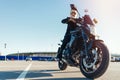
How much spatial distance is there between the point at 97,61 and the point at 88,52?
0.45m

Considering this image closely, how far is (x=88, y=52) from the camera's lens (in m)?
7.27

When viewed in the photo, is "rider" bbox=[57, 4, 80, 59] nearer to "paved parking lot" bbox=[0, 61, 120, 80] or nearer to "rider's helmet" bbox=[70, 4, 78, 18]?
"rider's helmet" bbox=[70, 4, 78, 18]

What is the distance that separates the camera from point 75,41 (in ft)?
27.9

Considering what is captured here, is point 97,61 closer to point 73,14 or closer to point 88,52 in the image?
point 88,52

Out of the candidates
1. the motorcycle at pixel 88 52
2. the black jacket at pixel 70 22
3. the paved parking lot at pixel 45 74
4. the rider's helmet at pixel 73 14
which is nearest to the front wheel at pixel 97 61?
the motorcycle at pixel 88 52

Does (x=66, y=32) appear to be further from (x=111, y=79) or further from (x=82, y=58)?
(x=111, y=79)

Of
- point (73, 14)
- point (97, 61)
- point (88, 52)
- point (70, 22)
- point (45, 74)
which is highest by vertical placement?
point (73, 14)

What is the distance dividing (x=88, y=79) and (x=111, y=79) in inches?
22.1

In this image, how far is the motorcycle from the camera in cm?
688

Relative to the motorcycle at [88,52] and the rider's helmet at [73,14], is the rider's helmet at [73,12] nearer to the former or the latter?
the rider's helmet at [73,14]

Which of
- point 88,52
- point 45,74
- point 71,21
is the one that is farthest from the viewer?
point 71,21

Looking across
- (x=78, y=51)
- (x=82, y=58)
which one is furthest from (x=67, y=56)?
(x=82, y=58)

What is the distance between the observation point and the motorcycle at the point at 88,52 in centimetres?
688

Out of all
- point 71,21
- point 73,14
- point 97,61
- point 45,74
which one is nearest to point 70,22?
point 71,21
